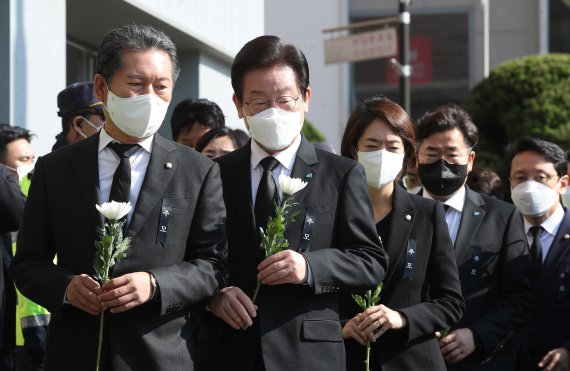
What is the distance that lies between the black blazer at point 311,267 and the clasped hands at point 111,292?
53 centimetres

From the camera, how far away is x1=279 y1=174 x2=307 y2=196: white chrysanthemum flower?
12.8 feet

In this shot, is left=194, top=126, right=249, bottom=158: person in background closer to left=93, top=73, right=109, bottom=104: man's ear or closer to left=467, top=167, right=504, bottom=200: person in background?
left=467, top=167, right=504, bottom=200: person in background

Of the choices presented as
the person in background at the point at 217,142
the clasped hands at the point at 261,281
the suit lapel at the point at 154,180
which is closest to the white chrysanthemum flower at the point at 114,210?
the suit lapel at the point at 154,180

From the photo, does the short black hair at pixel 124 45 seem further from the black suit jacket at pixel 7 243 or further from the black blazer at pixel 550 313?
the black blazer at pixel 550 313

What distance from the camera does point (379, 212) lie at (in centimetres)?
488

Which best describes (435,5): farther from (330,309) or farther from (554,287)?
(330,309)

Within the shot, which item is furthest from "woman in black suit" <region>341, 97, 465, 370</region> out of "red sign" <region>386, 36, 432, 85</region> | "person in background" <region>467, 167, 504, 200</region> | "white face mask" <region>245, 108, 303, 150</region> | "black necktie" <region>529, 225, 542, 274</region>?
A: "red sign" <region>386, 36, 432, 85</region>

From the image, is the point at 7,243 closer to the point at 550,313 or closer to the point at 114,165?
the point at 114,165

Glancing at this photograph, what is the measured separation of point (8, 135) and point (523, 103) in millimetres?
10179

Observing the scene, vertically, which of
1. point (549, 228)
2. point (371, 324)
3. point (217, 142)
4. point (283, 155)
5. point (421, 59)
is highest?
point (421, 59)

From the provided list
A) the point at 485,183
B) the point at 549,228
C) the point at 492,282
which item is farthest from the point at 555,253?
the point at 485,183

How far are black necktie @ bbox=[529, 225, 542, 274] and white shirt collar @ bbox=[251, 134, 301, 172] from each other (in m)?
2.19

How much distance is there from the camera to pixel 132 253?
378 cm

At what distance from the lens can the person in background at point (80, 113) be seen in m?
5.92
